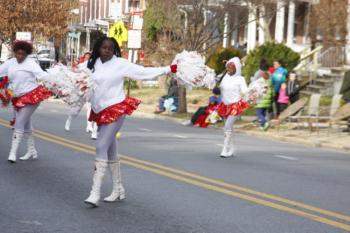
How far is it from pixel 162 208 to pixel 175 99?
22.6m

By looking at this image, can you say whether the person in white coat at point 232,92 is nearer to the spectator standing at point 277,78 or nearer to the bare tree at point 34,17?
the spectator standing at point 277,78

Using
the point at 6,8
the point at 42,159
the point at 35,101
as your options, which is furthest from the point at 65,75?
the point at 6,8

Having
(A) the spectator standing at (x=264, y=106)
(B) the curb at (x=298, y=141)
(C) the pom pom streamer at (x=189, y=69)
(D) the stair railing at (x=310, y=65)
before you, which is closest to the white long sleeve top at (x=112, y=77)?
(C) the pom pom streamer at (x=189, y=69)

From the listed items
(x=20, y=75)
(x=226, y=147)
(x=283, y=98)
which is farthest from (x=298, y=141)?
(x=20, y=75)

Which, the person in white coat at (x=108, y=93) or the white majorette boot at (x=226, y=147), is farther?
the white majorette boot at (x=226, y=147)

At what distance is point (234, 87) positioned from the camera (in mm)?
15234

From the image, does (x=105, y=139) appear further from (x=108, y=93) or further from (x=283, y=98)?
(x=283, y=98)

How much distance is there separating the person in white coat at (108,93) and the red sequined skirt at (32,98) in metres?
3.96

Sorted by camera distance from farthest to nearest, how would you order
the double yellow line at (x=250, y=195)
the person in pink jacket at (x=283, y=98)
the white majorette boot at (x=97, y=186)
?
1. the person in pink jacket at (x=283, y=98)
2. the white majorette boot at (x=97, y=186)
3. the double yellow line at (x=250, y=195)

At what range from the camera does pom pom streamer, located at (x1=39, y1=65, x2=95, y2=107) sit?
9.30m

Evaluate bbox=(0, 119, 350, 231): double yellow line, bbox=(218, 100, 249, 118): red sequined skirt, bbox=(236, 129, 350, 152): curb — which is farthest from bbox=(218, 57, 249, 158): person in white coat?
bbox=(236, 129, 350, 152): curb

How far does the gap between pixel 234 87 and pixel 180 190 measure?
4689mm

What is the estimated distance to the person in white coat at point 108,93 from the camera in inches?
368

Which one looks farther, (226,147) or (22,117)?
(226,147)
